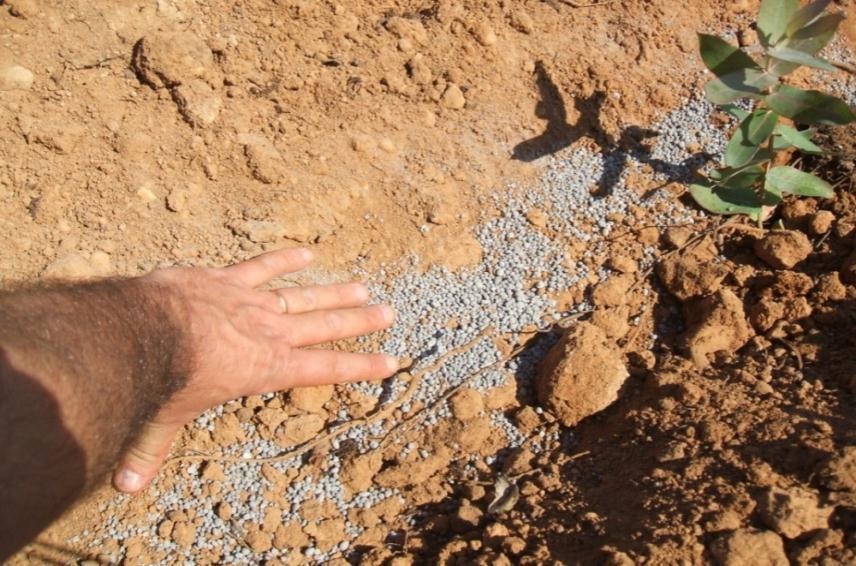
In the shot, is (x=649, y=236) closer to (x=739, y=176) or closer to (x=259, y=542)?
(x=739, y=176)

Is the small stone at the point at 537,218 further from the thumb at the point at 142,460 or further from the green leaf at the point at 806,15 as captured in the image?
the thumb at the point at 142,460

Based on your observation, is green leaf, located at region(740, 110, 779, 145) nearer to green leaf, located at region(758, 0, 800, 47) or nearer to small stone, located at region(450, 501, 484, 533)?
green leaf, located at region(758, 0, 800, 47)

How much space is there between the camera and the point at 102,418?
171 centimetres

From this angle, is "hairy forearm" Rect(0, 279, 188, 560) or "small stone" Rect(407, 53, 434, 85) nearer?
"hairy forearm" Rect(0, 279, 188, 560)

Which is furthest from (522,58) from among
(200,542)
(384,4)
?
(200,542)

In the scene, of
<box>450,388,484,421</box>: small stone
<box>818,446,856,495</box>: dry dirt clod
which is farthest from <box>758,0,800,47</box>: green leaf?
<box>450,388,484,421</box>: small stone

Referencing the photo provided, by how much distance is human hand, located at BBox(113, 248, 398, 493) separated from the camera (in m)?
1.97

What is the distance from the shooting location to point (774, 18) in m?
2.07

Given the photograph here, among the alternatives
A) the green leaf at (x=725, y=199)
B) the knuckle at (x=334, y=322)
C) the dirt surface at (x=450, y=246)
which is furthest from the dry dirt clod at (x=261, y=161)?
the green leaf at (x=725, y=199)

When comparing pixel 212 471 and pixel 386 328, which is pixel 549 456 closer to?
pixel 386 328

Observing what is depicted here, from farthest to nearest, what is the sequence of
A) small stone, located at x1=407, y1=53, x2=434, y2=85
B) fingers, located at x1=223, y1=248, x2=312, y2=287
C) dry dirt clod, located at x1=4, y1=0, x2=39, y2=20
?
small stone, located at x1=407, y1=53, x2=434, y2=85
dry dirt clod, located at x1=4, y1=0, x2=39, y2=20
fingers, located at x1=223, y1=248, x2=312, y2=287

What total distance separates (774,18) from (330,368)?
1.45m

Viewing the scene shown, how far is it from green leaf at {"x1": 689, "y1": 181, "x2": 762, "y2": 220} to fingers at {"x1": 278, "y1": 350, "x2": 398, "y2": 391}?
1.01 metres

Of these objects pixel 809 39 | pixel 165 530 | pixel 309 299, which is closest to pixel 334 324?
pixel 309 299
